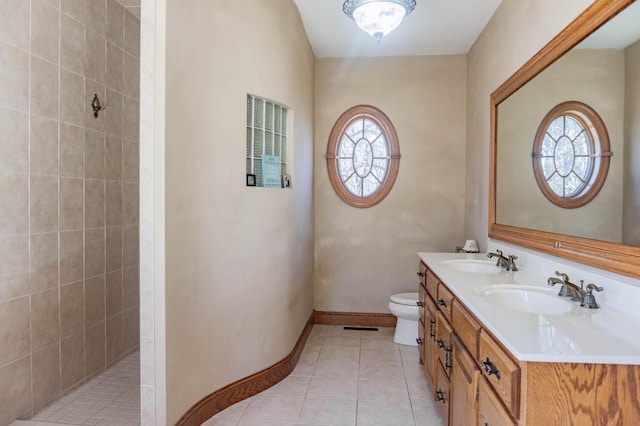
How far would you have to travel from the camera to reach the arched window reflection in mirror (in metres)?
1.62

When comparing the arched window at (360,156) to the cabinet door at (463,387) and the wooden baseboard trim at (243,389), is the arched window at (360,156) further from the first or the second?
the cabinet door at (463,387)

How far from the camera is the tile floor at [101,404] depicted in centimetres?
222

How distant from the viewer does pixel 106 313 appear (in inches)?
114

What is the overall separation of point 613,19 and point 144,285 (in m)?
2.23

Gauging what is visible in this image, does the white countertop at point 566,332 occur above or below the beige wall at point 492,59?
below

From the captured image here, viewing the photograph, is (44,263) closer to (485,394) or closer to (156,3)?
(156,3)

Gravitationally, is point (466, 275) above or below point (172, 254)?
below

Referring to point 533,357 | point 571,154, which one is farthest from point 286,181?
point 533,357

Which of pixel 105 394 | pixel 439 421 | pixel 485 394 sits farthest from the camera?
pixel 105 394

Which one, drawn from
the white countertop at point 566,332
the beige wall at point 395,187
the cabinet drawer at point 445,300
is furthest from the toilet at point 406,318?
the white countertop at point 566,332

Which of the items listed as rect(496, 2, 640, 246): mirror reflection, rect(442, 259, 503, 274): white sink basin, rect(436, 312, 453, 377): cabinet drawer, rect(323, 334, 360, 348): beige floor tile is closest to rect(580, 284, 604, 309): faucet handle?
rect(496, 2, 640, 246): mirror reflection

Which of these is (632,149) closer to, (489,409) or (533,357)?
(533,357)

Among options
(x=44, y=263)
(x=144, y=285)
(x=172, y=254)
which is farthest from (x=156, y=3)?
(x=44, y=263)

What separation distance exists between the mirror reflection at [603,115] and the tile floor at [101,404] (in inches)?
99.0
